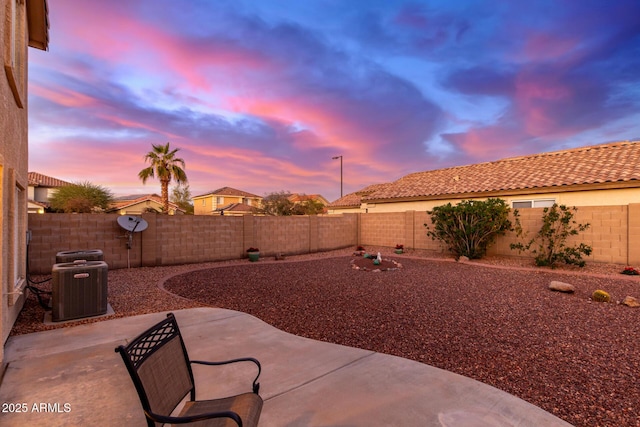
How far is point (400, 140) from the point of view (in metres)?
21.5

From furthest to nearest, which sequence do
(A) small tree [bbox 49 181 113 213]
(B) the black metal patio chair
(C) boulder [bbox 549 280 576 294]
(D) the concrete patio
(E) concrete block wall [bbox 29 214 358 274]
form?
1. (A) small tree [bbox 49 181 113 213]
2. (E) concrete block wall [bbox 29 214 358 274]
3. (C) boulder [bbox 549 280 576 294]
4. (D) the concrete patio
5. (B) the black metal patio chair

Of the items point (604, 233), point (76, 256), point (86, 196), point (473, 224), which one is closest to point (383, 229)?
point (473, 224)

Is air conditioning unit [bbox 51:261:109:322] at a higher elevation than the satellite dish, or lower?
lower

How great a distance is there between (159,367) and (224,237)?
42.0 ft

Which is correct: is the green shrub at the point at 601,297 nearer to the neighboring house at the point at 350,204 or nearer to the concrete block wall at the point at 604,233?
the concrete block wall at the point at 604,233

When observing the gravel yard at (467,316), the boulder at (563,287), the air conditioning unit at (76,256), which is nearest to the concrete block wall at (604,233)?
the gravel yard at (467,316)

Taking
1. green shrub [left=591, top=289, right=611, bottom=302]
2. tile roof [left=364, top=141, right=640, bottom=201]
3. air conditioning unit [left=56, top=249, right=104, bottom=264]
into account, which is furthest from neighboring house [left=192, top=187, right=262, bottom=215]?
green shrub [left=591, top=289, right=611, bottom=302]

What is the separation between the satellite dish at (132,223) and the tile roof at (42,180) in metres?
38.0

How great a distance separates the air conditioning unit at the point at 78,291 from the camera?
5.75 meters

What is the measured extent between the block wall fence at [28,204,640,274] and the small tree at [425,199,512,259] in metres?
0.83

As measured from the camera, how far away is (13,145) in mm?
5184

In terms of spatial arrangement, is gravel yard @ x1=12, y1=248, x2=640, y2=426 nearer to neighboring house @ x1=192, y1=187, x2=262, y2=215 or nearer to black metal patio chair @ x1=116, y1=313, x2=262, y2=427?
black metal patio chair @ x1=116, y1=313, x2=262, y2=427

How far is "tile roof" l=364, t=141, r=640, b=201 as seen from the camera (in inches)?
567

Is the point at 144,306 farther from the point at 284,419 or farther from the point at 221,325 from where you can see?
the point at 284,419
